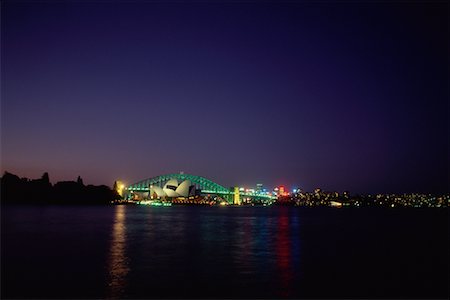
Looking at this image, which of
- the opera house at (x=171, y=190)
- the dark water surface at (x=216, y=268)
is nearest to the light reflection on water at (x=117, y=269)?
the dark water surface at (x=216, y=268)

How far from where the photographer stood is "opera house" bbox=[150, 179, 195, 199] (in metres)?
149

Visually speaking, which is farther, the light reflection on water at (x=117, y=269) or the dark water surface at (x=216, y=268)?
the dark water surface at (x=216, y=268)

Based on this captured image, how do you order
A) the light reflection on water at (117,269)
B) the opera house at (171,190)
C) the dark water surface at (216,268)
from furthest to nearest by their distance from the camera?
the opera house at (171,190) < the dark water surface at (216,268) < the light reflection on water at (117,269)

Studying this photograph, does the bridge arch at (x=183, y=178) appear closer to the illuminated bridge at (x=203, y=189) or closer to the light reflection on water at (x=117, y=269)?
the illuminated bridge at (x=203, y=189)

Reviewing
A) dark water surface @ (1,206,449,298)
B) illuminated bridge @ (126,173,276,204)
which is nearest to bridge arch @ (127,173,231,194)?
illuminated bridge @ (126,173,276,204)

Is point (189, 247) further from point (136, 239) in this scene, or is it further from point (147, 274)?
point (147, 274)

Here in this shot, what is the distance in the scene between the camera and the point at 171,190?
149250 mm

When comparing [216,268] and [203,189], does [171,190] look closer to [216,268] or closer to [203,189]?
[203,189]

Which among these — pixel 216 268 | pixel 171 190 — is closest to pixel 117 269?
pixel 216 268

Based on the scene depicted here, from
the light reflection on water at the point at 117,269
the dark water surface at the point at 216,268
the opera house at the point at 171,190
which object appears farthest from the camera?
the opera house at the point at 171,190

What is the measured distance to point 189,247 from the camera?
27703mm

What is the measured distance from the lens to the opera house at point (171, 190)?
14925 centimetres

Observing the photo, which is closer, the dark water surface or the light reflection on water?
the light reflection on water

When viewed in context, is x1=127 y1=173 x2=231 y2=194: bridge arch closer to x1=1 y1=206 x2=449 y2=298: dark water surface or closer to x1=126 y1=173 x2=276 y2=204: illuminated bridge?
x1=126 y1=173 x2=276 y2=204: illuminated bridge
